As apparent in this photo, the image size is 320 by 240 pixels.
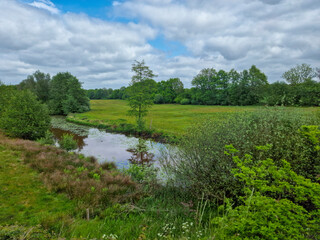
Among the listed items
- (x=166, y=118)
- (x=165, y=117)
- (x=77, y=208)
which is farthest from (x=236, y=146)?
(x=165, y=117)

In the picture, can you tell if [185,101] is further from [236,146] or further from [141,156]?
[236,146]

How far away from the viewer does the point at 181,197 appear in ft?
27.0

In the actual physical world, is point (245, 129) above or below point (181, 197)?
above

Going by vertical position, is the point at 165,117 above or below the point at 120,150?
above

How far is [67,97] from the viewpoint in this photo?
56.9 metres

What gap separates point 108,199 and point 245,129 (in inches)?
271

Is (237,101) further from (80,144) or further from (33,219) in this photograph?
(33,219)

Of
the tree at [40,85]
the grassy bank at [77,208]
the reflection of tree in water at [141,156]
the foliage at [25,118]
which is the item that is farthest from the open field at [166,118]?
the tree at [40,85]

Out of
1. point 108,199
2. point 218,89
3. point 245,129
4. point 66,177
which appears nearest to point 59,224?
point 108,199

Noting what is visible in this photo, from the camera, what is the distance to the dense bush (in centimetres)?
669

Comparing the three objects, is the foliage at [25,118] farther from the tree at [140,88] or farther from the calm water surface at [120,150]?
the tree at [140,88]

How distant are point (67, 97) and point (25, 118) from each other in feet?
133

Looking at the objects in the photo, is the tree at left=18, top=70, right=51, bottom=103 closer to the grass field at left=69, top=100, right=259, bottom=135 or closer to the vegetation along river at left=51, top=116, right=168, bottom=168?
the grass field at left=69, top=100, right=259, bottom=135

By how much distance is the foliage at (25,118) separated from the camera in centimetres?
1975
